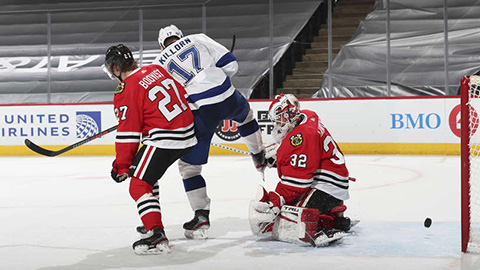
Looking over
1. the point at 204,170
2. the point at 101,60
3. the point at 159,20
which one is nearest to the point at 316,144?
the point at 204,170

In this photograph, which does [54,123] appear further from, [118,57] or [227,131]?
[118,57]

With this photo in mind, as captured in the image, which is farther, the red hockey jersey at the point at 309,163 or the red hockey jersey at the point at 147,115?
the red hockey jersey at the point at 309,163

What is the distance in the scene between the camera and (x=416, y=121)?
308 inches

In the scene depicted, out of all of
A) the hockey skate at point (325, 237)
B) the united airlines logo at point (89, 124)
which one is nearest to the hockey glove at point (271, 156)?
the hockey skate at point (325, 237)

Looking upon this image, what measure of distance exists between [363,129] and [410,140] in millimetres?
621

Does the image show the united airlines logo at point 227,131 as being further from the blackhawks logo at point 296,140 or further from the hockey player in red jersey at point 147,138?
the hockey player in red jersey at point 147,138

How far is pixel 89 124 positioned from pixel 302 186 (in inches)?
255

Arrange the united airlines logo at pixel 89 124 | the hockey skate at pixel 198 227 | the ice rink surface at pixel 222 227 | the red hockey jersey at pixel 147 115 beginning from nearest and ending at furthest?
1. the ice rink surface at pixel 222 227
2. the red hockey jersey at pixel 147 115
3. the hockey skate at pixel 198 227
4. the united airlines logo at pixel 89 124

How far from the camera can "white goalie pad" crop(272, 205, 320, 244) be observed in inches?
100

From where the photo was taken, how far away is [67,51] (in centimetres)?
1002

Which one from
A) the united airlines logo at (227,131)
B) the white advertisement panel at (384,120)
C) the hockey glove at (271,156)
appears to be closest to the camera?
the hockey glove at (271,156)

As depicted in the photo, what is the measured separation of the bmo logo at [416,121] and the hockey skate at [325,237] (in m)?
5.54

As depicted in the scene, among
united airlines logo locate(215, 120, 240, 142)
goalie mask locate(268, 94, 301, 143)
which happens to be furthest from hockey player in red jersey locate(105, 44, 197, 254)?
united airlines logo locate(215, 120, 240, 142)

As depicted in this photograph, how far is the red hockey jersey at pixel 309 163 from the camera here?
2.62 metres
